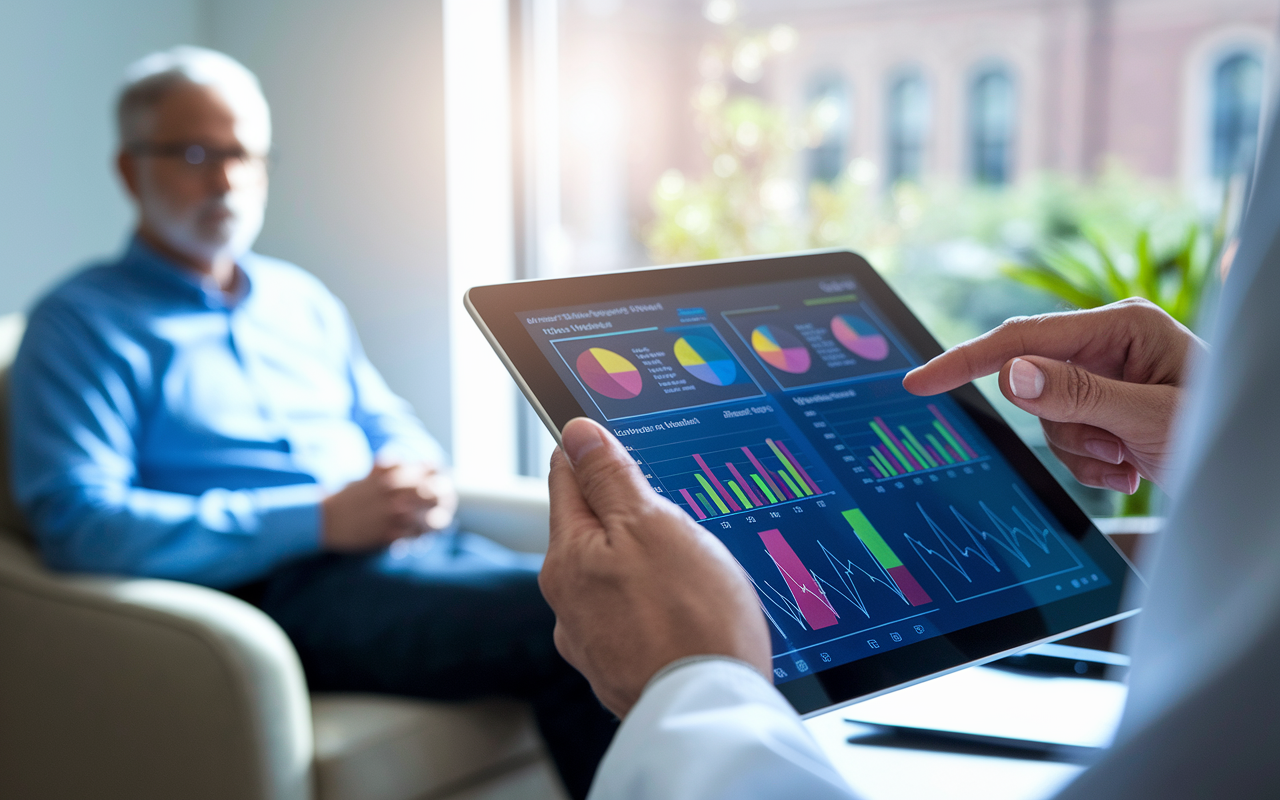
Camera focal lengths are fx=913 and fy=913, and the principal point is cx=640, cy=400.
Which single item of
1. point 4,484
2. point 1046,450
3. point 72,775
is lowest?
point 72,775

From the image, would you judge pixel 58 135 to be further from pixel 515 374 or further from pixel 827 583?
pixel 827 583

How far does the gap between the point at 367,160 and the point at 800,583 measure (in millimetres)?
1988

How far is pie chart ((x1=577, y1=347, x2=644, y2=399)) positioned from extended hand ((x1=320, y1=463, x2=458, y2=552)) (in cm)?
93

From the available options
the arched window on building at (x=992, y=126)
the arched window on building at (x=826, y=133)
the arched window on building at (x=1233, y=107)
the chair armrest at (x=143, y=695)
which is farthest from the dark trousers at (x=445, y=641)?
the arched window on building at (x=1233, y=107)

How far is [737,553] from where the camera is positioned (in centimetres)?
55

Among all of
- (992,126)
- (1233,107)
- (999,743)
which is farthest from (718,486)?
(992,126)

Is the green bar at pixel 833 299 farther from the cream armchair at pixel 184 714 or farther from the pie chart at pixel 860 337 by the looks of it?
the cream armchair at pixel 184 714

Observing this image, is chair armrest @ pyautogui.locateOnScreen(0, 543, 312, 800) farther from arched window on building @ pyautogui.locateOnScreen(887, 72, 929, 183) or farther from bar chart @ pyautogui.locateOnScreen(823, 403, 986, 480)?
arched window on building @ pyautogui.locateOnScreen(887, 72, 929, 183)

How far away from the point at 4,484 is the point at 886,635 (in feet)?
4.86

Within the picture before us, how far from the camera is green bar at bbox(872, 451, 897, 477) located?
631 mm

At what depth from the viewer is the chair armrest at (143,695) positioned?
44.2 inches

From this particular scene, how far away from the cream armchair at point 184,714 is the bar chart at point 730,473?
0.79 m

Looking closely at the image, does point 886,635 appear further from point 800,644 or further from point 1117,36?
point 1117,36

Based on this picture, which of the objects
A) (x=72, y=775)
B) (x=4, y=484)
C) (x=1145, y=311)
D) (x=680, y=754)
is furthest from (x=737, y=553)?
(x=4, y=484)
